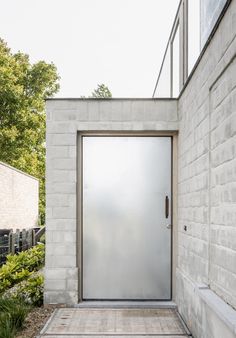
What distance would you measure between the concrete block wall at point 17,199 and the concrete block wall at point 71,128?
9.01 m

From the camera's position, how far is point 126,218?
6.51 meters

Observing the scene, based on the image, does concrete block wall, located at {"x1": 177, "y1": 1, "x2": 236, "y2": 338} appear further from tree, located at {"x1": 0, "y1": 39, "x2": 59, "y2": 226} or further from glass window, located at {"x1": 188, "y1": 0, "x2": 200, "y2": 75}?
tree, located at {"x1": 0, "y1": 39, "x2": 59, "y2": 226}

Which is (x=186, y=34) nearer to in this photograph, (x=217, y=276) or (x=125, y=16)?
(x=217, y=276)

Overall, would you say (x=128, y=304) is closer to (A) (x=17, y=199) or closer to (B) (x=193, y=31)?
(B) (x=193, y=31)

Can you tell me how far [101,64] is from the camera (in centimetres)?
2261

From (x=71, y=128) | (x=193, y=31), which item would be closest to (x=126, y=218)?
(x=71, y=128)

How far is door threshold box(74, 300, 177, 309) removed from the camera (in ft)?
20.3

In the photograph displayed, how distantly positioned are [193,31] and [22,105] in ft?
49.5

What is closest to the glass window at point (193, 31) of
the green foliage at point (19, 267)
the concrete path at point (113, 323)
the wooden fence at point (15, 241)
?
the concrete path at point (113, 323)

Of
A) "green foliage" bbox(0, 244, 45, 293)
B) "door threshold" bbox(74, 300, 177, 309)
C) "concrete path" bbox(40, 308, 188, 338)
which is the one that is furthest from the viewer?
"green foliage" bbox(0, 244, 45, 293)

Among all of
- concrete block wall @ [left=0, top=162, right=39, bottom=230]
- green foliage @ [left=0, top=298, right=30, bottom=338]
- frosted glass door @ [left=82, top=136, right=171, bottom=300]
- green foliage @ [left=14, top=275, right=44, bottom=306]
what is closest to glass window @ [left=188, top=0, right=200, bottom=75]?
frosted glass door @ [left=82, top=136, right=171, bottom=300]

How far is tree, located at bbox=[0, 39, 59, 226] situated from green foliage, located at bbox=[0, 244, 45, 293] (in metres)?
10.2

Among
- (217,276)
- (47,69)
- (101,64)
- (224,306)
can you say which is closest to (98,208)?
(217,276)

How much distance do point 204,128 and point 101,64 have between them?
18.7 m
